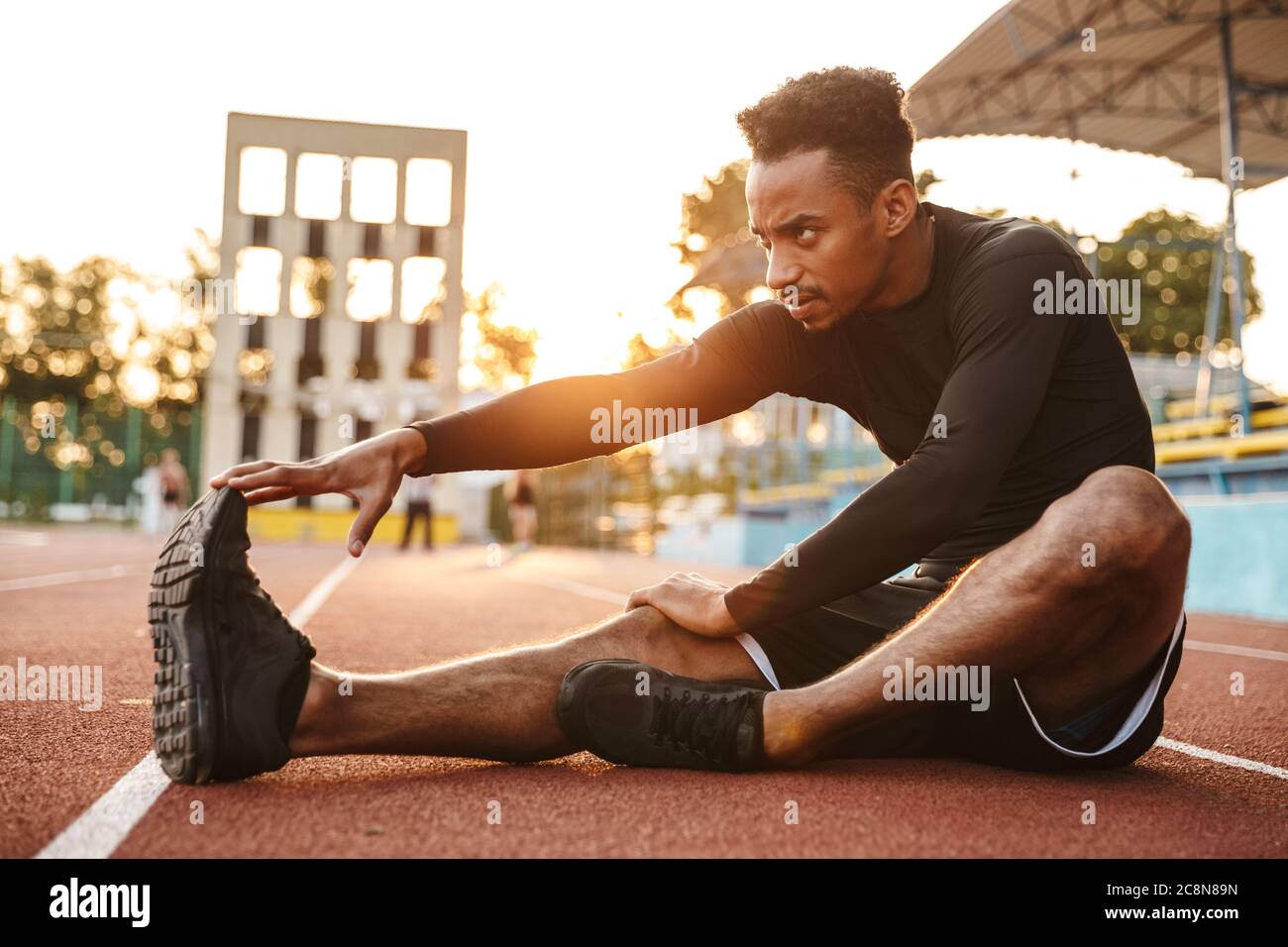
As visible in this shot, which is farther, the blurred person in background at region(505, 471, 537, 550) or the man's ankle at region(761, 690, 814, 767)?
the blurred person in background at region(505, 471, 537, 550)

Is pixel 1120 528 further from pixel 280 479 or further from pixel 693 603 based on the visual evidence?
pixel 280 479

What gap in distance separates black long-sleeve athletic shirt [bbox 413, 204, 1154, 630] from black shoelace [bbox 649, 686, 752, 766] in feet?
0.61

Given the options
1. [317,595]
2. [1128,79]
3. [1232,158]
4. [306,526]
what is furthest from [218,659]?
[306,526]

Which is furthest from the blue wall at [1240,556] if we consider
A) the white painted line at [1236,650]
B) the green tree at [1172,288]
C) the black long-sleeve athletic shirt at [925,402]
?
the green tree at [1172,288]

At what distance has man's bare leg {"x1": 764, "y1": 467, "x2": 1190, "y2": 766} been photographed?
2.19 m

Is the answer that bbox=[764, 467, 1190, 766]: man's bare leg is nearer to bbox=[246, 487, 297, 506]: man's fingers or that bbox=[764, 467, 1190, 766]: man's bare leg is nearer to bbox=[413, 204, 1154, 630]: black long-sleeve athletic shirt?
bbox=[413, 204, 1154, 630]: black long-sleeve athletic shirt

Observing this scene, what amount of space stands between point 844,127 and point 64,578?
996cm

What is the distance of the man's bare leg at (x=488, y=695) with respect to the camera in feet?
7.46

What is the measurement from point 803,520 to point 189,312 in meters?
43.7

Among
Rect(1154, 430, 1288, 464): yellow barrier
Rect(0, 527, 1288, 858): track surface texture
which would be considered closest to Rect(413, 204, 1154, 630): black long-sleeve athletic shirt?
Rect(0, 527, 1288, 858): track surface texture

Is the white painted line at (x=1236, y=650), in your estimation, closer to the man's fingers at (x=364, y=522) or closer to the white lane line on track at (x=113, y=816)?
the man's fingers at (x=364, y=522)

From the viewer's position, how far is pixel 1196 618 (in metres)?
9.35
